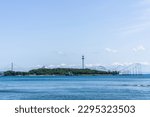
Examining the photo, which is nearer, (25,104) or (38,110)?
(38,110)

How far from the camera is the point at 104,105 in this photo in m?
25.6

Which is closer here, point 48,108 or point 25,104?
point 48,108

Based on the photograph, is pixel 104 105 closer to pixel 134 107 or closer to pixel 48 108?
pixel 134 107

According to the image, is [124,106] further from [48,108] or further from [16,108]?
[16,108]

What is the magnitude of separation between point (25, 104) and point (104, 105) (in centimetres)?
539

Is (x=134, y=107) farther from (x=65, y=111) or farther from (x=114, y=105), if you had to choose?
(x=65, y=111)

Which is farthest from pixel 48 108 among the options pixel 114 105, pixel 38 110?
pixel 114 105

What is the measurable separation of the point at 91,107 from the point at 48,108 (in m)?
2.74

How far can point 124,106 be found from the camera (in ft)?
83.6

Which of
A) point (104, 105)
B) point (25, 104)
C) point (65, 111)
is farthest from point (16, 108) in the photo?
point (104, 105)

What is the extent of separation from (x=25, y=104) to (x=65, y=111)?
350 centimetres

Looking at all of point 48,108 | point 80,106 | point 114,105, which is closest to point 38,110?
point 48,108

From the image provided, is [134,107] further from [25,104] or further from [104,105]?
[25,104]

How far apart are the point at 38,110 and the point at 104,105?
434 centimetres
